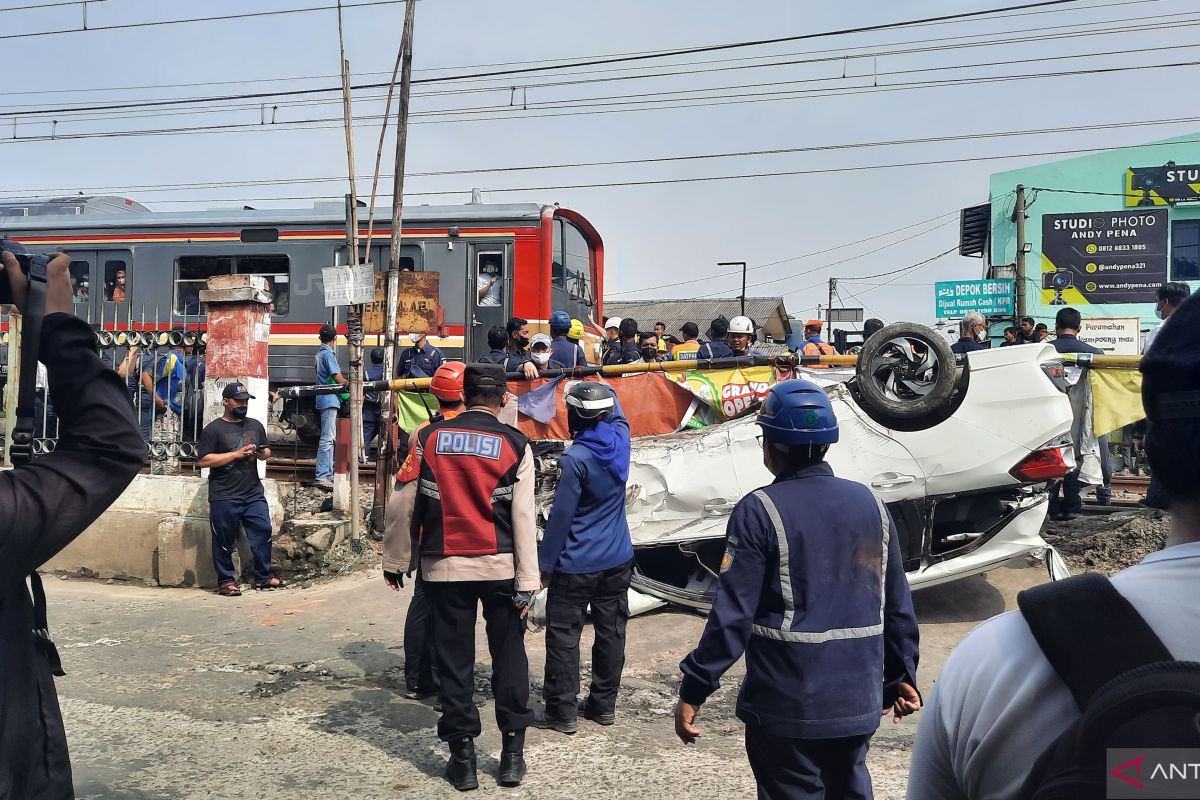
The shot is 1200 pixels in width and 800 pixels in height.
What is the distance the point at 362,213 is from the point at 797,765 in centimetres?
1116

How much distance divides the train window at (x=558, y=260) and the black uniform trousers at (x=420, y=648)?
7.38 m

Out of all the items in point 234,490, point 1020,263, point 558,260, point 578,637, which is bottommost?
point 578,637

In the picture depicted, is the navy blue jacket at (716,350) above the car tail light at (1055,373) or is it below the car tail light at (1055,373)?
above

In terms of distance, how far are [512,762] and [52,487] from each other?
121 inches

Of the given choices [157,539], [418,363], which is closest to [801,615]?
[157,539]

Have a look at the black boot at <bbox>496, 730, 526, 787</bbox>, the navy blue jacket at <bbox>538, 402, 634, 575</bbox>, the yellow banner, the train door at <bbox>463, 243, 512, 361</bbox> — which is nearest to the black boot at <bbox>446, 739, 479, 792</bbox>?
the black boot at <bbox>496, 730, 526, 787</bbox>

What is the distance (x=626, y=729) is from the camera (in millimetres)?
5086

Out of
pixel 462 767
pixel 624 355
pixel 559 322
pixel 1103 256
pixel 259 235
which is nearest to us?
pixel 462 767

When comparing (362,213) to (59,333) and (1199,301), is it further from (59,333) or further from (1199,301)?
(1199,301)

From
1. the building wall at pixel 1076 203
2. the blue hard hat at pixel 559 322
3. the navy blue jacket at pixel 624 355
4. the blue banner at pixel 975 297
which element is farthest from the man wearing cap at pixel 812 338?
the building wall at pixel 1076 203

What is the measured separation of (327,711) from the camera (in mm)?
5305

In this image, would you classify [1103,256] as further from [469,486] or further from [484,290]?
[469,486]

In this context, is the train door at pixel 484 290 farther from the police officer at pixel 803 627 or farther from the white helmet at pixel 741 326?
the police officer at pixel 803 627

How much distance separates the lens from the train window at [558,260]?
12578mm
